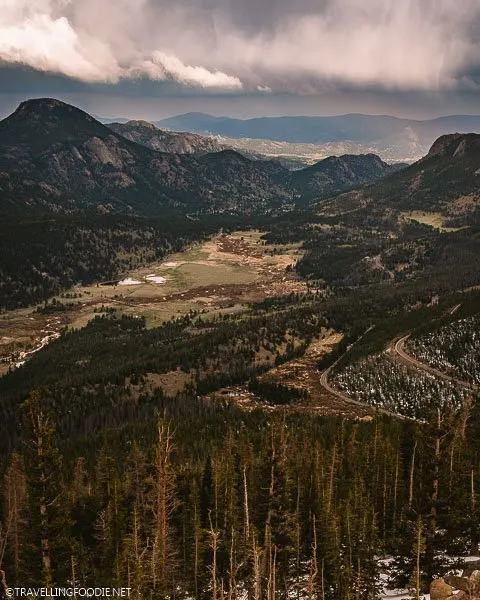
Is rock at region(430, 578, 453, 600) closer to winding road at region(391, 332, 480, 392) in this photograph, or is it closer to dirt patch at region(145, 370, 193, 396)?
winding road at region(391, 332, 480, 392)

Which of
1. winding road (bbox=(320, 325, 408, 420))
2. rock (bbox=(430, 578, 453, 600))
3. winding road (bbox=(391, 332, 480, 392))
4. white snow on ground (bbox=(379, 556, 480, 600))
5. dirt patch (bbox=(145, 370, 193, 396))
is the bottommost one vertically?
dirt patch (bbox=(145, 370, 193, 396))

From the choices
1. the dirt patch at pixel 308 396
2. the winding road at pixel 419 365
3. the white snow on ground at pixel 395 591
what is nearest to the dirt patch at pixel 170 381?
the dirt patch at pixel 308 396

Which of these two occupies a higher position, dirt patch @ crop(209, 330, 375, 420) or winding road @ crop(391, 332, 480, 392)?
winding road @ crop(391, 332, 480, 392)

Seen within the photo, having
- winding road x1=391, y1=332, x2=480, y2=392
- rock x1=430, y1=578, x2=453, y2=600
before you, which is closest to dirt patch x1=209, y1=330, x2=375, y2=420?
winding road x1=391, y1=332, x2=480, y2=392

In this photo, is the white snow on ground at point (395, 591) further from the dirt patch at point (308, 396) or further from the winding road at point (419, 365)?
the winding road at point (419, 365)

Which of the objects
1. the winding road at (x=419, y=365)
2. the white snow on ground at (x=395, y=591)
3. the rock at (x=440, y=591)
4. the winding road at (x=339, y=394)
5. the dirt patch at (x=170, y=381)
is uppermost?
the rock at (x=440, y=591)

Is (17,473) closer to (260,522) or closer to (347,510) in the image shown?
(260,522)

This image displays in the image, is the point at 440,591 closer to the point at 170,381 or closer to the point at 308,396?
the point at 308,396

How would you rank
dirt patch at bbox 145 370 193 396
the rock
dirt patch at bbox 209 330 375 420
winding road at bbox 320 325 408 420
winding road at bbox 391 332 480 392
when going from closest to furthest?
the rock, winding road at bbox 320 325 408 420, dirt patch at bbox 209 330 375 420, winding road at bbox 391 332 480 392, dirt patch at bbox 145 370 193 396

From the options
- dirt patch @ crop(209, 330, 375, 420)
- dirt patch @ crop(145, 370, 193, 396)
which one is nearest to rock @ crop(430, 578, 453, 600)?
dirt patch @ crop(209, 330, 375, 420)

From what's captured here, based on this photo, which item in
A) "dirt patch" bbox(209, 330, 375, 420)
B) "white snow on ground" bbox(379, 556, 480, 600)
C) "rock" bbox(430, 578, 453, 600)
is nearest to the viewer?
"rock" bbox(430, 578, 453, 600)

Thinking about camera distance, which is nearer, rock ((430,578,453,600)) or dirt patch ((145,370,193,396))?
rock ((430,578,453,600))
